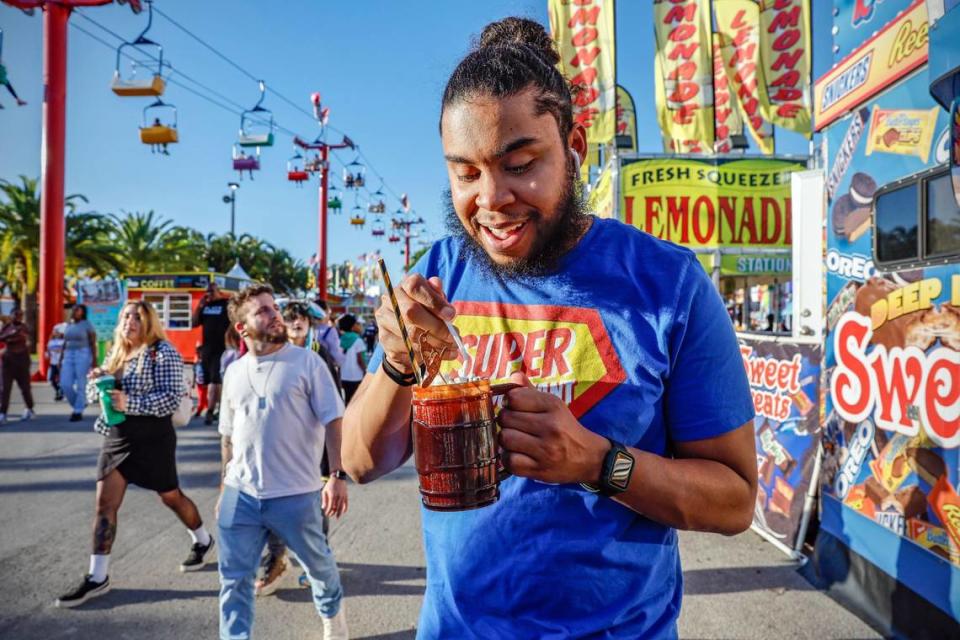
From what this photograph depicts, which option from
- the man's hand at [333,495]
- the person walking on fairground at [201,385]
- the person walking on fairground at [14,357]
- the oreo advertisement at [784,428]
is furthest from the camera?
the person walking on fairground at [14,357]

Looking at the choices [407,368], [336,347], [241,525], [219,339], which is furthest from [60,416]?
[407,368]

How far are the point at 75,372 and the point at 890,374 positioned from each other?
11.4 meters

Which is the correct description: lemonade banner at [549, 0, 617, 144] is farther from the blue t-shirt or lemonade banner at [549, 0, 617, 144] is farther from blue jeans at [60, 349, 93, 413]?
the blue t-shirt

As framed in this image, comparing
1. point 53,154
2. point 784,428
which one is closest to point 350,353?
point 784,428

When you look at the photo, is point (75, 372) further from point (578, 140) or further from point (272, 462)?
point (578, 140)

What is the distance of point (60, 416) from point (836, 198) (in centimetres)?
1213

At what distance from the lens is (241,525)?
11.1ft

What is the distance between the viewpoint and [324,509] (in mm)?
3713

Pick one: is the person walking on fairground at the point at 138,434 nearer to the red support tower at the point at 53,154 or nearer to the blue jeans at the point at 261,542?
the blue jeans at the point at 261,542

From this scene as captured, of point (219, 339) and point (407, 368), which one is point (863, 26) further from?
point (219, 339)

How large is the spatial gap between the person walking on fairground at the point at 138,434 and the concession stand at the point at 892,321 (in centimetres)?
456

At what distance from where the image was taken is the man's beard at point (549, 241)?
1464 millimetres

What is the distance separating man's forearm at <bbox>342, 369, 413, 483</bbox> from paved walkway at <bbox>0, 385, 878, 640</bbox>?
2510 millimetres

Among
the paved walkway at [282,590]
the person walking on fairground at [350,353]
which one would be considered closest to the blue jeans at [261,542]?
the paved walkway at [282,590]
